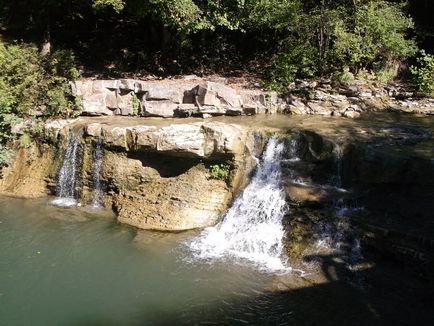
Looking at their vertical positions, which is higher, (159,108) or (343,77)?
(343,77)

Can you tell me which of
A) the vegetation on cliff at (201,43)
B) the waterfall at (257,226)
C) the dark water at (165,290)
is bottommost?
the dark water at (165,290)

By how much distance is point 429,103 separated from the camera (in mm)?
13727

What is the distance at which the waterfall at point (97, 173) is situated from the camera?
1105 cm

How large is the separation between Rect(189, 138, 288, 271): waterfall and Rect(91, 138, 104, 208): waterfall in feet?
9.95

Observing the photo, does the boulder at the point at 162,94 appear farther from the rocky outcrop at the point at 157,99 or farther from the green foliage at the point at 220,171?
the green foliage at the point at 220,171

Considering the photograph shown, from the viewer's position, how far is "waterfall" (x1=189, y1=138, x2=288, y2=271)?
8902 mm

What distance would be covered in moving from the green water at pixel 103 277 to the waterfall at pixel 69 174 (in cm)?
124

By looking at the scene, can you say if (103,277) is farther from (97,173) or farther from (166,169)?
(97,173)

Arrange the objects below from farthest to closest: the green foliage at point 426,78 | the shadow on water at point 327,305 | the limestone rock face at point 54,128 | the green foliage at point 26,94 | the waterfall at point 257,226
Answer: the green foliage at point 426,78, the green foliage at point 26,94, the limestone rock face at point 54,128, the waterfall at point 257,226, the shadow on water at point 327,305

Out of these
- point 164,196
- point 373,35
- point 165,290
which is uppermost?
point 373,35

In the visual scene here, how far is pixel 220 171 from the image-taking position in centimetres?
1050

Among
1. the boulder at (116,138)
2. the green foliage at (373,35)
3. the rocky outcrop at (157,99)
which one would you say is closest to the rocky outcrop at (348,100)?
the green foliage at (373,35)

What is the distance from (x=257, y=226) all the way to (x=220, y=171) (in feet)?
5.47

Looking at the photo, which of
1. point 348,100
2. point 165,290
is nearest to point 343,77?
point 348,100
